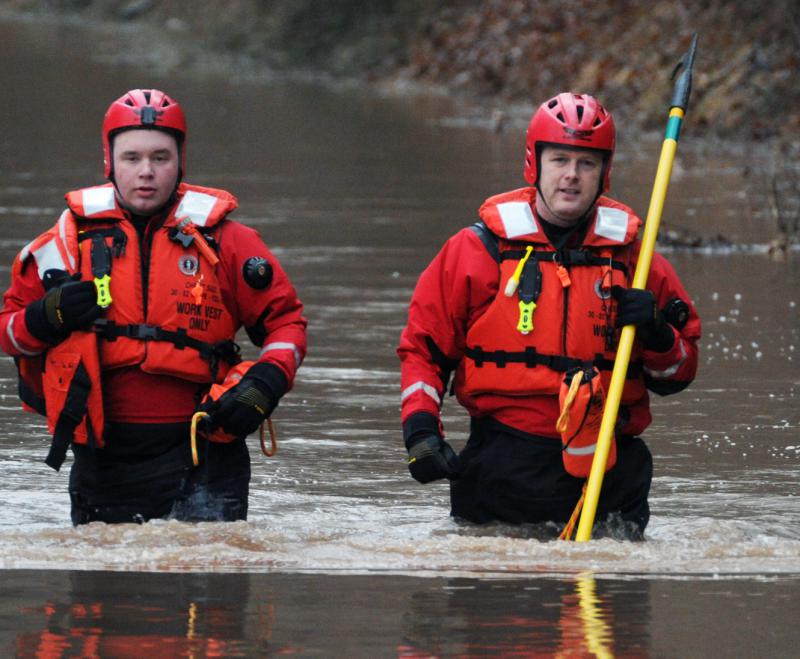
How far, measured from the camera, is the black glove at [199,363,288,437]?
6383 mm

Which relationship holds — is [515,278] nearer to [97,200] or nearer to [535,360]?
[535,360]

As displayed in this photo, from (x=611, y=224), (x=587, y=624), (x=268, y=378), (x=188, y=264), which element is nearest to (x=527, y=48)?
(x=611, y=224)

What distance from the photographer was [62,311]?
6.34 metres

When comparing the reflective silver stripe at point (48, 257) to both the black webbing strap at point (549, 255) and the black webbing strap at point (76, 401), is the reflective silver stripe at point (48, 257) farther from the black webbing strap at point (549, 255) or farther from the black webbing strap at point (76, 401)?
the black webbing strap at point (549, 255)

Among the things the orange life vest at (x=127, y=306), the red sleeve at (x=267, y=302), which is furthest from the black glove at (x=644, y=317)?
the orange life vest at (x=127, y=306)

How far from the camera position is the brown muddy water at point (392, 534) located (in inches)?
212

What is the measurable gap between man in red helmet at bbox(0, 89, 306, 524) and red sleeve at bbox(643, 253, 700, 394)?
3.94 feet

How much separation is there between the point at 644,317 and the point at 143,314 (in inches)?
65.5

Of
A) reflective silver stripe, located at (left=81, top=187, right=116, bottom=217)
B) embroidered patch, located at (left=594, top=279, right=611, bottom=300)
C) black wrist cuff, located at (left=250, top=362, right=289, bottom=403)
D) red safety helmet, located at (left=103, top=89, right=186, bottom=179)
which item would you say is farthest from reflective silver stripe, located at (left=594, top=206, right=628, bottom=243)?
reflective silver stripe, located at (left=81, top=187, right=116, bottom=217)

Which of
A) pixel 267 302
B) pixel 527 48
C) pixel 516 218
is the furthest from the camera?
pixel 527 48

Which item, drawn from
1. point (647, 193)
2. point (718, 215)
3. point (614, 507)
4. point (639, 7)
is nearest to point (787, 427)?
point (614, 507)

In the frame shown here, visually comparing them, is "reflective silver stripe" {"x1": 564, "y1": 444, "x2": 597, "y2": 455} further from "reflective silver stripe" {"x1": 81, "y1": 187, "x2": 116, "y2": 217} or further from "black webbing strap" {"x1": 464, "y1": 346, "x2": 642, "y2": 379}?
"reflective silver stripe" {"x1": 81, "y1": 187, "x2": 116, "y2": 217}

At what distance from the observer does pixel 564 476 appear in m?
6.58

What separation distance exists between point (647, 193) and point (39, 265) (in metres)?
12.5
